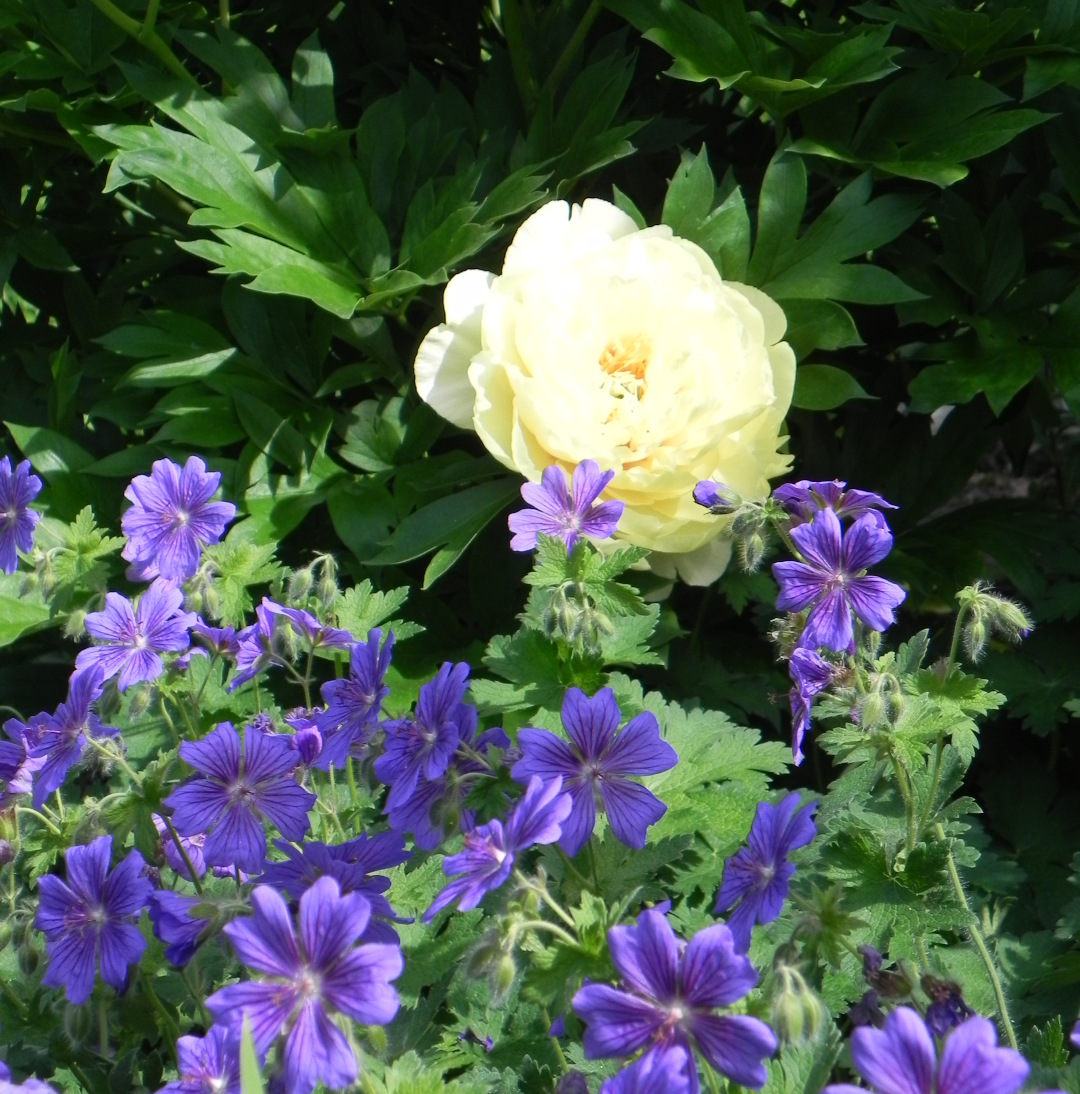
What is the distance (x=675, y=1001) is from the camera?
66 cm

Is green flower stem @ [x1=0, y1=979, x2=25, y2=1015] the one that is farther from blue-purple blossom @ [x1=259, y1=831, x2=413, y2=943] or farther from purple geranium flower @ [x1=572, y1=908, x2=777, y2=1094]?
purple geranium flower @ [x1=572, y1=908, x2=777, y2=1094]

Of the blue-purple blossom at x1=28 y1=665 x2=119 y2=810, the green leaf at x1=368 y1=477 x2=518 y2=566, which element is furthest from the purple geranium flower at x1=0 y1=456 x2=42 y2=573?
the green leaf at x1=368 y1=477 x2=518 y2=566

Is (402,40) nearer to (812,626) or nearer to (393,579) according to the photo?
(393,579)

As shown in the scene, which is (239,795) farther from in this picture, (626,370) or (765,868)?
(626,370)

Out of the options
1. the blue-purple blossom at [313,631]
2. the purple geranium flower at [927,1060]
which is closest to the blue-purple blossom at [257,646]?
the blue-purple blossom at [313,631]

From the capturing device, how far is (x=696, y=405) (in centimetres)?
118

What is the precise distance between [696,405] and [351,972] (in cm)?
68

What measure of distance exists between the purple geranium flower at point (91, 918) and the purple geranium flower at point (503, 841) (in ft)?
0.84

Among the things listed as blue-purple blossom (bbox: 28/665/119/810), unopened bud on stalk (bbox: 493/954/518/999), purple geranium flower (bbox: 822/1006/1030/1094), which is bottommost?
blue-purple blossom (bbox: 28/665/119/810)

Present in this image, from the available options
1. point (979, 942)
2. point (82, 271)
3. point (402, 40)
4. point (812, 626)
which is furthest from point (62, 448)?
point (979, 942)

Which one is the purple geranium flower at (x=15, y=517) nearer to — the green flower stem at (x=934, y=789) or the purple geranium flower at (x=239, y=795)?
the purple geranium flower at (x=239, y=795)

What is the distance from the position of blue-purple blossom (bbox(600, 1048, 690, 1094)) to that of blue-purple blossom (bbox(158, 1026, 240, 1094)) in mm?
240

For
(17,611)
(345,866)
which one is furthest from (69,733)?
(17,611)

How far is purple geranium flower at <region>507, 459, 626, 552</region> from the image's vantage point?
999 mm
